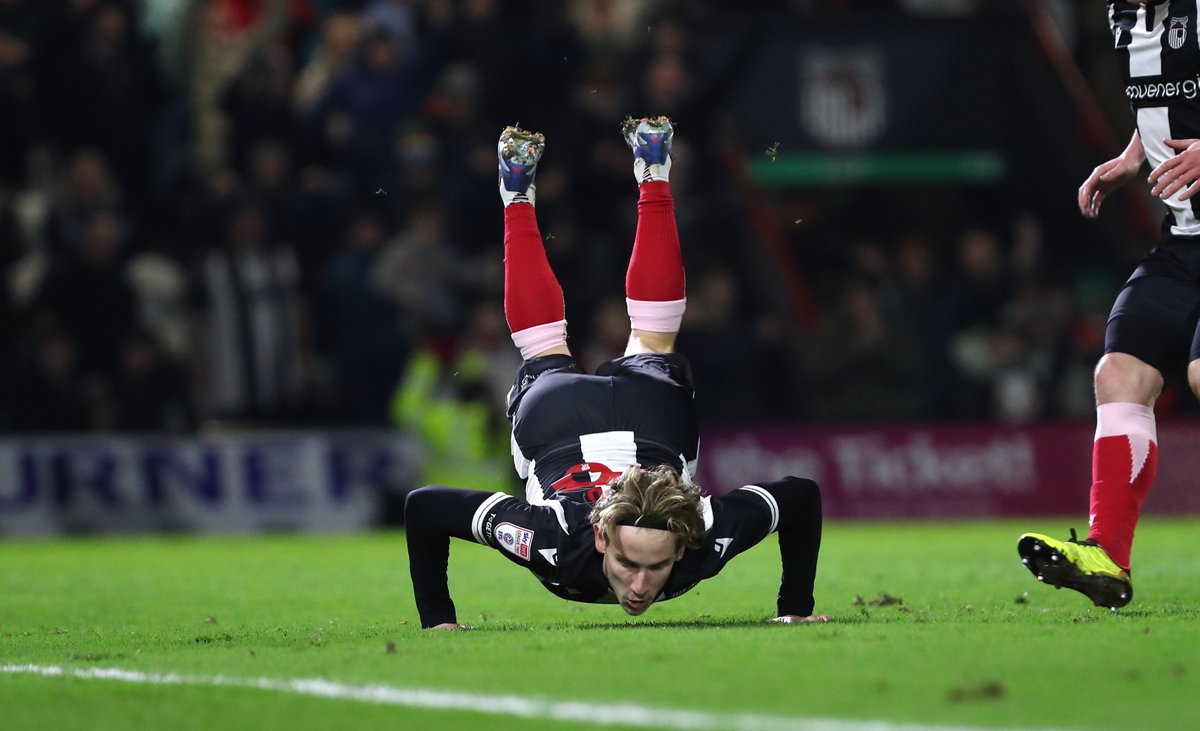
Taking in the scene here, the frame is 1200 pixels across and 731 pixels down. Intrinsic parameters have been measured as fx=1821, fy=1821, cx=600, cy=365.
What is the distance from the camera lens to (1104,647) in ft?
20.4

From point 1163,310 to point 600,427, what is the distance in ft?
7.98

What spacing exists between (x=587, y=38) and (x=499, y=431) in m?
4.11

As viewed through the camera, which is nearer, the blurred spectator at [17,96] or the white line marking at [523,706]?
the white line marking at [523,706]

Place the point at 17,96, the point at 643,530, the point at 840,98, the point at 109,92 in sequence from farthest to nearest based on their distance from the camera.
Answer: the point at 840,98 → the point at 109,92 → the point at 17,96 → the point at 643,530

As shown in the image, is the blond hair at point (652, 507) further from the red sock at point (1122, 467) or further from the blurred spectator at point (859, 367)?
the blurred spectator at point (859, 367)

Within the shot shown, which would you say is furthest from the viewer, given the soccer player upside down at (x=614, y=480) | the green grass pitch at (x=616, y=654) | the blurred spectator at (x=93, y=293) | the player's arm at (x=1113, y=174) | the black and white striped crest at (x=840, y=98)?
the black and white striped crest at (x=840, y=98)

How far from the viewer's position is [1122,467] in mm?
7777

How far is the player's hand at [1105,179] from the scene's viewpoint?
8.16 m

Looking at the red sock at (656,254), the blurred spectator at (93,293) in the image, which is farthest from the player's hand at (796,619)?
the blurred spectator at (93,293)

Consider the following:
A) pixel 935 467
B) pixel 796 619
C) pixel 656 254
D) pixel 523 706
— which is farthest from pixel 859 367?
pixel 523 706

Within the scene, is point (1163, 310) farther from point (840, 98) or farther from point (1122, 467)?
point (840, 98)

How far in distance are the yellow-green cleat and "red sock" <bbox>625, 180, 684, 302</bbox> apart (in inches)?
87.5

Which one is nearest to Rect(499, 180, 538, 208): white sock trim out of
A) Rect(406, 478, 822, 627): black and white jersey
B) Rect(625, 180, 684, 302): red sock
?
Rect(625, 180, 684, 302): red sock

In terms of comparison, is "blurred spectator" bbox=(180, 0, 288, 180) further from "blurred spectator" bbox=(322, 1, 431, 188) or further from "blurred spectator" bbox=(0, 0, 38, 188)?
"blurred spectator" bbox=(0, 0, 38, 188)
